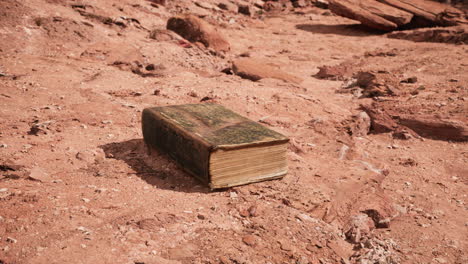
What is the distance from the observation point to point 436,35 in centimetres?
802

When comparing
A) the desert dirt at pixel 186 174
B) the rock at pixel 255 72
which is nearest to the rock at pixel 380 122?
the desert dirt at pixel 186 174

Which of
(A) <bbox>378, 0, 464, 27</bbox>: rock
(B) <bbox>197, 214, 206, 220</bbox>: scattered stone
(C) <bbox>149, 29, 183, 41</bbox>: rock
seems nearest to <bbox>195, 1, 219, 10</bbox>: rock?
(C) <bbox>149, 29, 183, 41</bbox>: rock

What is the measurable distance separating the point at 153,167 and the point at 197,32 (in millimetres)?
4138

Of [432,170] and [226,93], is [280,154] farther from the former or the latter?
[226,93]

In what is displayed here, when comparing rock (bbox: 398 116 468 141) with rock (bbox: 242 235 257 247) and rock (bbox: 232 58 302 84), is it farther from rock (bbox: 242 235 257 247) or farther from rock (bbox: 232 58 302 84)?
rock (bbox: 242 235 257 247)

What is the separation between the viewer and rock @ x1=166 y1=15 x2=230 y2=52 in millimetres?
6582

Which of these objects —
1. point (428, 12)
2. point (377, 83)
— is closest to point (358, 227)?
point (377, 83)

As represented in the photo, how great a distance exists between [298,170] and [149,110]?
3.29 ft

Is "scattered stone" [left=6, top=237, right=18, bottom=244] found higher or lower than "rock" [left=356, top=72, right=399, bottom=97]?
higher

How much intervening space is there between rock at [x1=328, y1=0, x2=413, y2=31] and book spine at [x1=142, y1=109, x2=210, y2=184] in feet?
Result: 23.2

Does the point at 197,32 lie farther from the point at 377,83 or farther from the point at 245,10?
the point at 245,10

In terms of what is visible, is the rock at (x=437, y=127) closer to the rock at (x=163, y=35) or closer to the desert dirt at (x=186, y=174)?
the desert dirt at (x=186, y=174)

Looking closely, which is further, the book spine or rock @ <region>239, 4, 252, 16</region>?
rock @ <region>239, 4, 252, 16</region>

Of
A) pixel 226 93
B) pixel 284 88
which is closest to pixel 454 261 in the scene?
pixel 226 93
